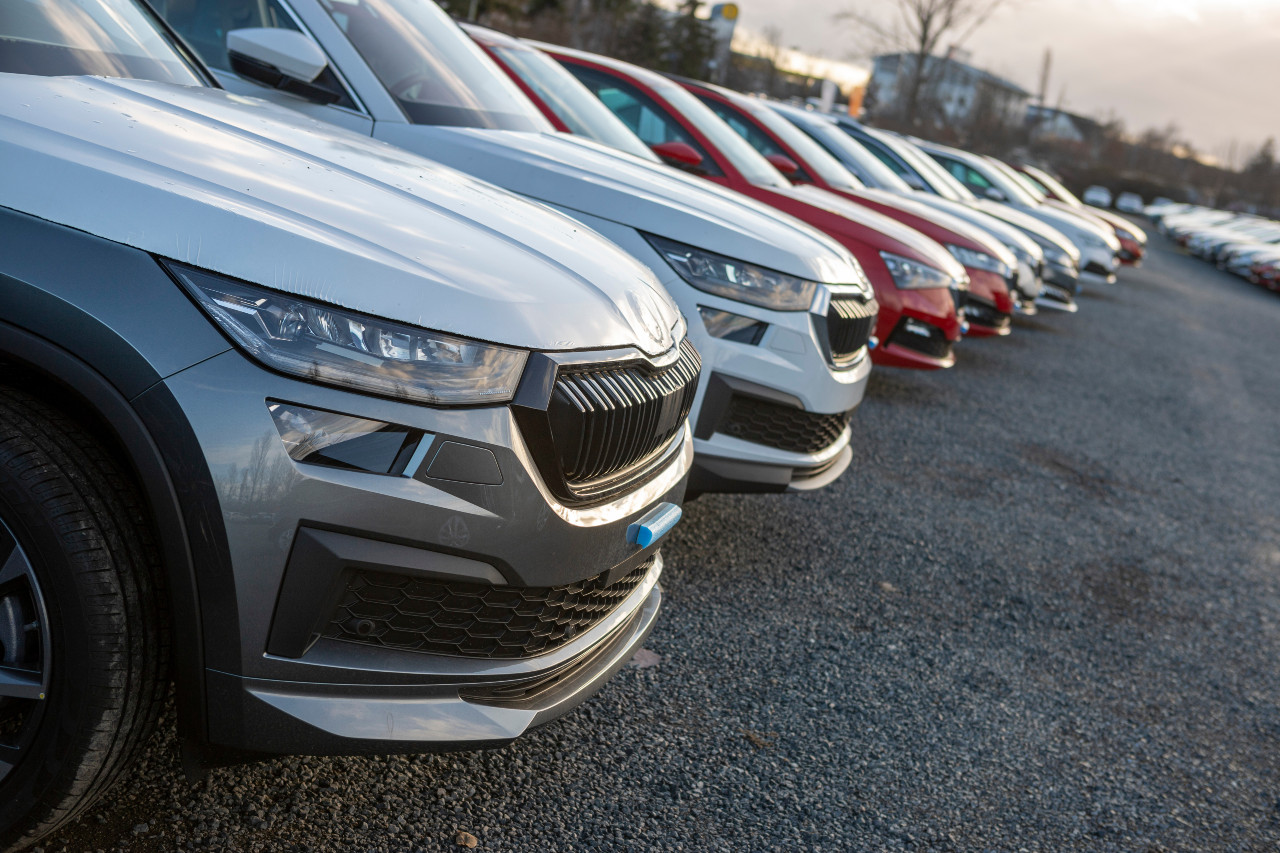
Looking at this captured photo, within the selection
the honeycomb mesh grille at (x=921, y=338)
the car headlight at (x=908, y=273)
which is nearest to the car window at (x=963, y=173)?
the honeycomb mesh grille at (x=921, y=338)

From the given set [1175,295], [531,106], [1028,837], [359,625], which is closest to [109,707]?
[359,625]

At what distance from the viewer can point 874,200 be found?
→ 809cm

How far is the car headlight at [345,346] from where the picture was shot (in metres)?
1.65

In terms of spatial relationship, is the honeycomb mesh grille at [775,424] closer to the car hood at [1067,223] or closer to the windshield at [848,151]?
the windshield at [848,151]

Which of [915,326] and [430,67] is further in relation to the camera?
[915,326]

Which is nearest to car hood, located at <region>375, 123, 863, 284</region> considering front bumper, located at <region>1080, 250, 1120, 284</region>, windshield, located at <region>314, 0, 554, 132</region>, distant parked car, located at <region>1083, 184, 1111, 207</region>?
windshield, located at <region>314, 0, 554, 132</region>

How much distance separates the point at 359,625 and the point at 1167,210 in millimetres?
57023

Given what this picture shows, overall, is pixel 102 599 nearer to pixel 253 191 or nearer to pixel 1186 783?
pixel 253 191

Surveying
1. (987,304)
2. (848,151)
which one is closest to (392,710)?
(987,304)

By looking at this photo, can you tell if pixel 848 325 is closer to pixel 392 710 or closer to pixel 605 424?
pixel 605 424

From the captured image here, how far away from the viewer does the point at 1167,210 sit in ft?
168

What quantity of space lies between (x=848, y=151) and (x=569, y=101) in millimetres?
4979

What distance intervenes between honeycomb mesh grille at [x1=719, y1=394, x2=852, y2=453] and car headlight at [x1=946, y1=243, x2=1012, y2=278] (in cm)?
479

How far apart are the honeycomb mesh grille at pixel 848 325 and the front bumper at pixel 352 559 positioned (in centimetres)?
215
